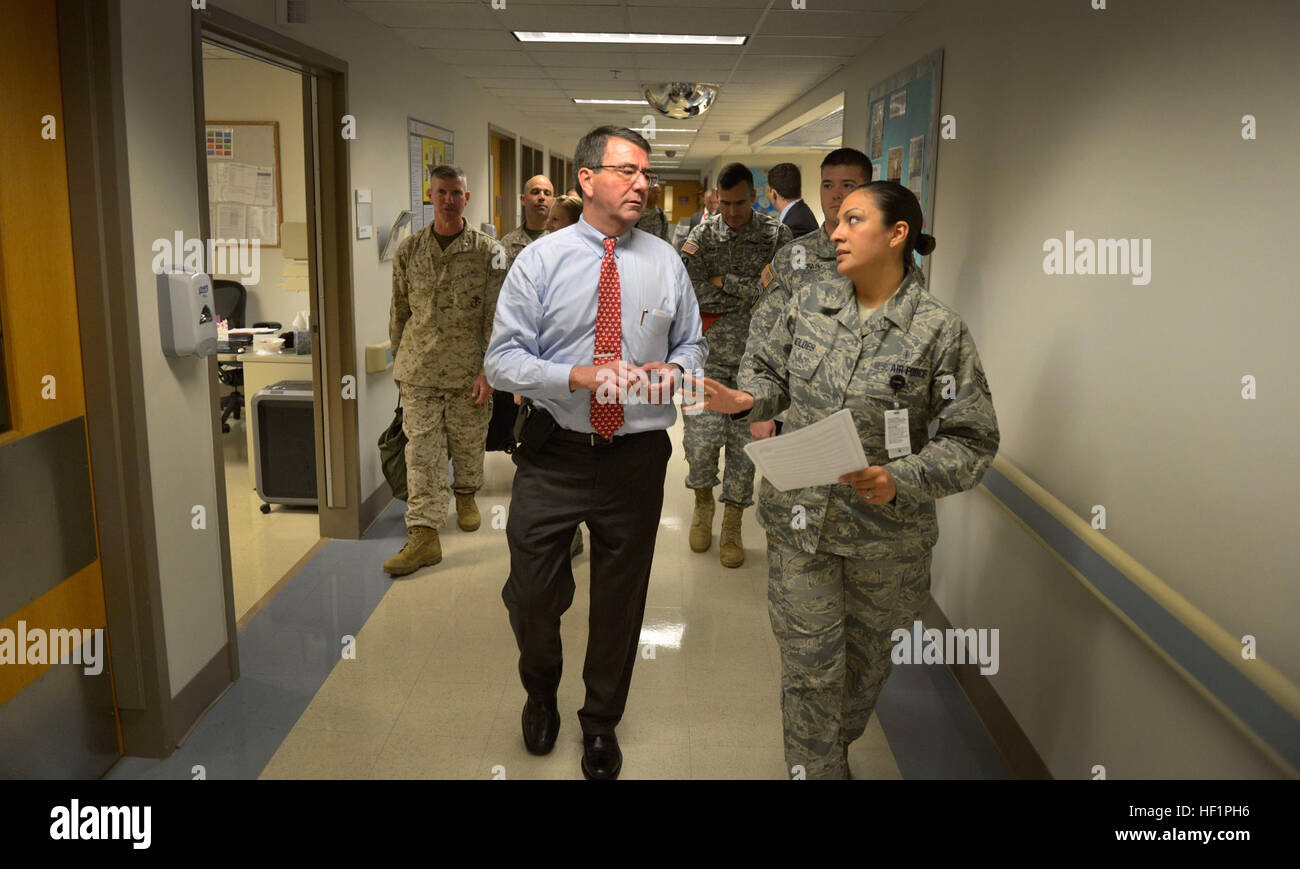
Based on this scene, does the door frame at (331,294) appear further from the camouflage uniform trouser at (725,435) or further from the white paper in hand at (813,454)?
the white paper in hand at (813,454)

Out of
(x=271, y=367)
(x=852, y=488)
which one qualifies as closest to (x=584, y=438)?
(x=852, y=488)

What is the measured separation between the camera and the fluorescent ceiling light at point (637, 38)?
5.02m

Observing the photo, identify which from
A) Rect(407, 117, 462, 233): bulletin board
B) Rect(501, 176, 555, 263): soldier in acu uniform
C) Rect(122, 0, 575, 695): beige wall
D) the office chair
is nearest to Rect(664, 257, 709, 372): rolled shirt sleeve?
Rect(122, 0, 575, 695): beige wall

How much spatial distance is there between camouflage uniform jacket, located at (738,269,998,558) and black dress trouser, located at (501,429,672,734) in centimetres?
36

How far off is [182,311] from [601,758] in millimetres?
1691

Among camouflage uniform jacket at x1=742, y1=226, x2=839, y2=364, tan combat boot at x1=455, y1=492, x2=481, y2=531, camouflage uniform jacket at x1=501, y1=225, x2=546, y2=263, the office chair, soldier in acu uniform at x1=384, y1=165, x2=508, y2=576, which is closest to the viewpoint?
camouflage uniform jacket at x1=742, y1=226, x2=839, y2=364

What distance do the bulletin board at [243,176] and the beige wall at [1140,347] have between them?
5600 millimetres

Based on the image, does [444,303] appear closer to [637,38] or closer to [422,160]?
[422,160]

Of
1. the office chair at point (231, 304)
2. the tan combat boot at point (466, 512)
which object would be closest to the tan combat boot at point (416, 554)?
the tan combat boot at point (466, 512)

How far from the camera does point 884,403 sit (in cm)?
210

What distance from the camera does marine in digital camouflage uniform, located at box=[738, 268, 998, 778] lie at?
208cm

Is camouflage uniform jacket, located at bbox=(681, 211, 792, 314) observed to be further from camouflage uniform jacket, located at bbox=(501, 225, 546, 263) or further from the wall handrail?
the wall handrail
